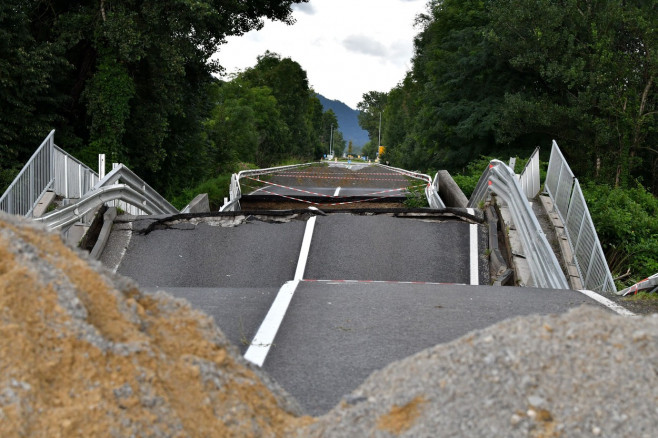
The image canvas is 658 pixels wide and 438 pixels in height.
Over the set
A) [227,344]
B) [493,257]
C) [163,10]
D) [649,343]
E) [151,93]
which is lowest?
[493,257]

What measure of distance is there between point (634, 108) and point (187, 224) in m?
20.1

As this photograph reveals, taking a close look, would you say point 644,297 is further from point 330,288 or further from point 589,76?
point 589,76

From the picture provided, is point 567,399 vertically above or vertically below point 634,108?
below

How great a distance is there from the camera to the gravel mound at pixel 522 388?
2.69m

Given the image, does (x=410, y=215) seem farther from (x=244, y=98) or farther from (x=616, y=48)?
(x=244, y=98)

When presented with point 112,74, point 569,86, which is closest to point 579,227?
point 112,74

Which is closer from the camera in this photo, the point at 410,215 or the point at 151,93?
the point at 410,215

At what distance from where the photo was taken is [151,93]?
25.2 metres

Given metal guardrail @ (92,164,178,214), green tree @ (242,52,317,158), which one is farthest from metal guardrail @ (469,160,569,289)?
green tree @ (242,52,317,158)

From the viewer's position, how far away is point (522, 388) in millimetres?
2816

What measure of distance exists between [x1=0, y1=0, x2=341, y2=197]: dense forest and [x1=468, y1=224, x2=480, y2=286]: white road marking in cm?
1215

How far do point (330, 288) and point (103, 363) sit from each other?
204 inches

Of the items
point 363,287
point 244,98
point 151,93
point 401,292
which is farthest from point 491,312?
point 244,98

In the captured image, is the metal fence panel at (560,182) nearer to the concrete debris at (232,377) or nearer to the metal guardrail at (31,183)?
the metal guardrail at (31,183)
